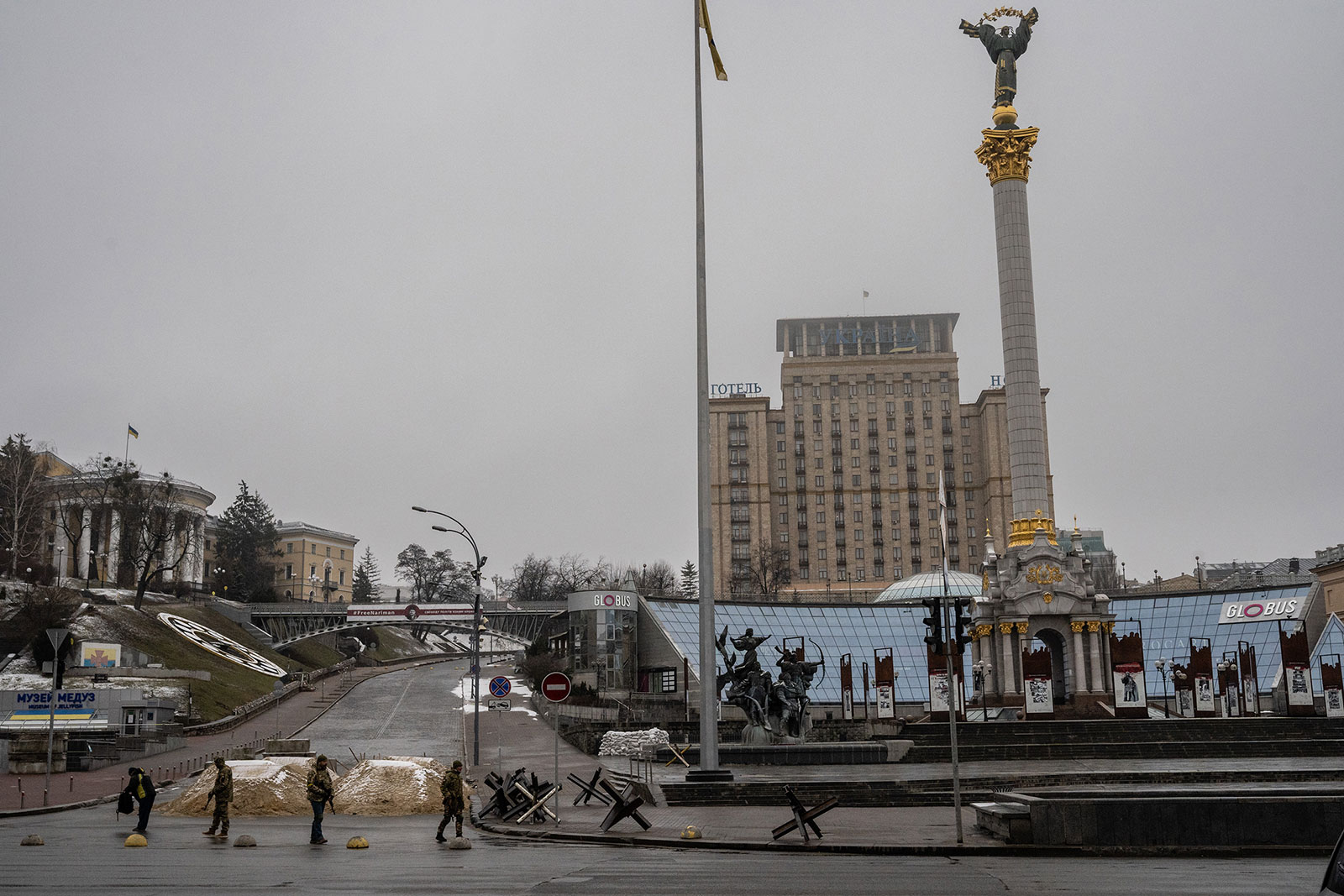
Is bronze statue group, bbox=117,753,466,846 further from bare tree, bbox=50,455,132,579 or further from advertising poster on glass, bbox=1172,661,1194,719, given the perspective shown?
bare tree, bbox=50,455,132,579

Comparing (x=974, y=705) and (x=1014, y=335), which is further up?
(x=1014, y=335)

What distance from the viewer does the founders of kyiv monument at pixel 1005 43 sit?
63.9 meters

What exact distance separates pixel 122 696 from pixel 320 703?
19818 millimetres

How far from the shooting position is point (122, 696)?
49594mm

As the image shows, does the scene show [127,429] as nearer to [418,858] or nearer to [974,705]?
[974,705]

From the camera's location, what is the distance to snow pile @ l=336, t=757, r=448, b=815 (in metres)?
27.5

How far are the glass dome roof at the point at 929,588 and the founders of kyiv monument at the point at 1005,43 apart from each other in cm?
3763

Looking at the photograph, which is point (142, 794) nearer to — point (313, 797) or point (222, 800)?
point (222, 800)

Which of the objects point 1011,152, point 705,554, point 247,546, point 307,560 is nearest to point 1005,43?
point 1011,152

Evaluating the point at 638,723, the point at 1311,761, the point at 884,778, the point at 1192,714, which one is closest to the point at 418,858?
the point at 884,778

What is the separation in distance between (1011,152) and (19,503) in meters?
72.1

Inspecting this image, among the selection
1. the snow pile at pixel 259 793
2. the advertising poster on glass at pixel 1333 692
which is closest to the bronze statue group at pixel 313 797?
the snow pile at pixel 259 793

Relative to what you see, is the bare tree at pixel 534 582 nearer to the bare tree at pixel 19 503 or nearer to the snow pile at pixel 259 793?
the bare tree at pixel 19 503

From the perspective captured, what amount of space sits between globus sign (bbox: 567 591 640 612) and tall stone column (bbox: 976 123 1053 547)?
25.0 meters
